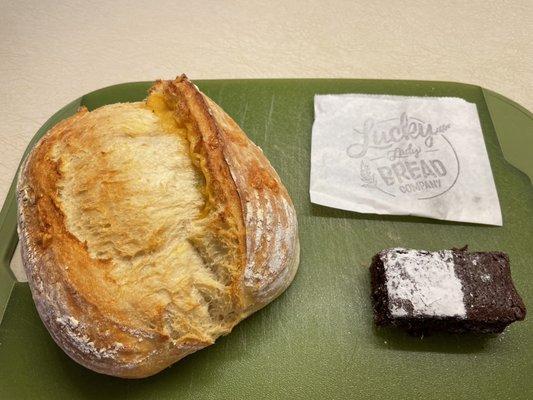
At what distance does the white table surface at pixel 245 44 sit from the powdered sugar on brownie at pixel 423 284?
3.32ft

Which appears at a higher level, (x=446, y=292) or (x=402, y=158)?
(x=402, y=158)

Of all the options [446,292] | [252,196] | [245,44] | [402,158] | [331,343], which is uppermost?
[245,44]

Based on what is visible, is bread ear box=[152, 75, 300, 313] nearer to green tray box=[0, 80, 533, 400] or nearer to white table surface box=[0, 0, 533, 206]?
green tray box=[0, 80, 533, 400]

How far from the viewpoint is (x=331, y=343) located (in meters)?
1.31

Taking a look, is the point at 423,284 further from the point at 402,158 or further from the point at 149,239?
Result: the point at 149,239

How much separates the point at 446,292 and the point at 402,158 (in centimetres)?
49

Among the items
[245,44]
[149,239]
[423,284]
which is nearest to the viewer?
[149,239]

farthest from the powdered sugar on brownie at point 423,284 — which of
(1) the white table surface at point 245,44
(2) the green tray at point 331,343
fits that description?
(1) the white table surface at point 245,44

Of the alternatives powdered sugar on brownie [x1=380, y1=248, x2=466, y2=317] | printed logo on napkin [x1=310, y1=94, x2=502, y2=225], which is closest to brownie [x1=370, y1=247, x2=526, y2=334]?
powdered sugar on brownie [x1=380, y1=248, x2=466, y2=317]

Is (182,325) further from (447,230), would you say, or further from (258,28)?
(258,28)

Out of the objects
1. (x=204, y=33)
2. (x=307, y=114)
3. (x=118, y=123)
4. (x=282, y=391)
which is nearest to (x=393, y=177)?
(x=307, y=114)

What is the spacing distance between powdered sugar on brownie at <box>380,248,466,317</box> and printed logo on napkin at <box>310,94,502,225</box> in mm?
217

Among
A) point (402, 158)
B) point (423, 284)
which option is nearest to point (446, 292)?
point (423, 284)

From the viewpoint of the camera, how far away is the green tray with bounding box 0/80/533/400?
4.15ft
